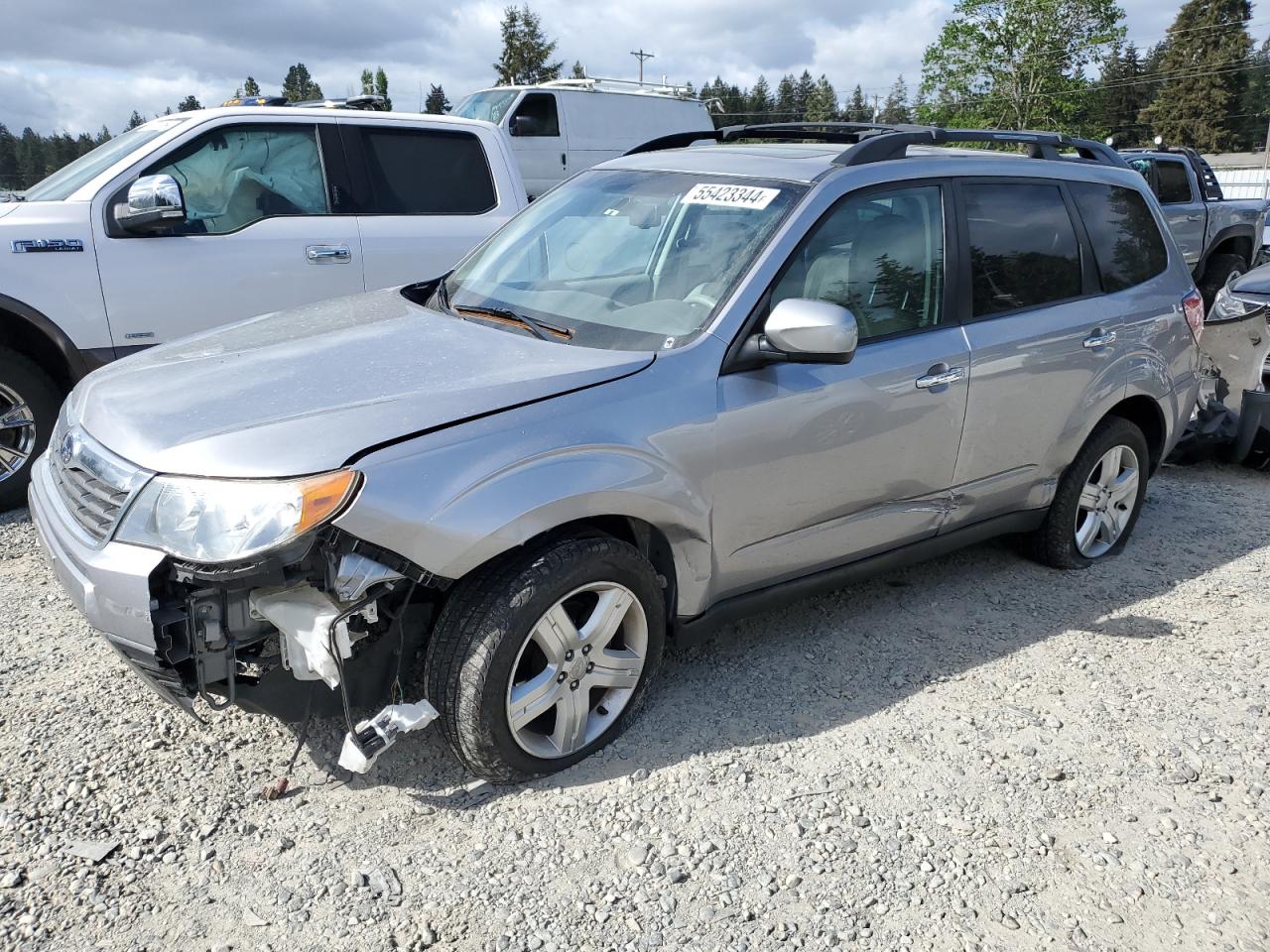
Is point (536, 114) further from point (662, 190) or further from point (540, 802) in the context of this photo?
point (540, 802)

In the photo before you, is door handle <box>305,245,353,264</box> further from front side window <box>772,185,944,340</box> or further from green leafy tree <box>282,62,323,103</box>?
green leafy tree <box>282,62,323,103</box>

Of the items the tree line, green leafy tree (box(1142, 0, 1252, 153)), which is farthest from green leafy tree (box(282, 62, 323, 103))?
green leafy tree (box(1142, 0, 1252, 153))

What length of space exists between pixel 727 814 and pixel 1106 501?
9.03 feet

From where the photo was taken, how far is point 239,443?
8.41ft

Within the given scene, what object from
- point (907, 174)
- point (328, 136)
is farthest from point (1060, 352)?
point (328, 136)

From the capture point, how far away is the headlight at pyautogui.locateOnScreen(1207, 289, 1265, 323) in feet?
20.5

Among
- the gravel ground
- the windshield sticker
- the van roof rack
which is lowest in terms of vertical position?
the gravel ground

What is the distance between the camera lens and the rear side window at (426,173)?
608 cm

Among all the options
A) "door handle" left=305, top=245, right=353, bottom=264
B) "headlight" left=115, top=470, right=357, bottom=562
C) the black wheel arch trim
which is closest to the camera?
"headlight" left=115, top=470, right=357, bottom=562

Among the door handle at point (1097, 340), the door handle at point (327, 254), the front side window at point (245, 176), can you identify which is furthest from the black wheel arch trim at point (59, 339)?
the door handle at point (1097, 340)

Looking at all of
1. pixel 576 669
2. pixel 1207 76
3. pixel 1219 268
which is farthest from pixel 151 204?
pixel 1207 76

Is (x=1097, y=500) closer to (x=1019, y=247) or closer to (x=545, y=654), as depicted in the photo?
(x=1019, y=247)

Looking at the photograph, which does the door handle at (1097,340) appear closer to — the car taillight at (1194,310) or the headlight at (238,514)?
the car taillight at (1194,310)

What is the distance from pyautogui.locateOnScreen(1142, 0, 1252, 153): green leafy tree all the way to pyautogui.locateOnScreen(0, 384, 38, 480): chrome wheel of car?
8585 centimetres
